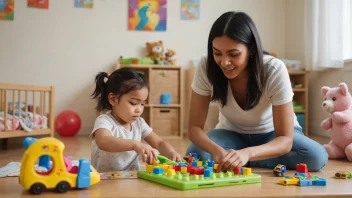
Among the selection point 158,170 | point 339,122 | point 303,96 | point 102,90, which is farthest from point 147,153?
point 303,96

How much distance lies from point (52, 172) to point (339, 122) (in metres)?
1.96

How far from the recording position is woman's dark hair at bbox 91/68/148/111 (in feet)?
5.27

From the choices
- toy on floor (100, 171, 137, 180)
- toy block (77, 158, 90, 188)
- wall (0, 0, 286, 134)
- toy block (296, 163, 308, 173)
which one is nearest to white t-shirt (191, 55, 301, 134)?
toy block (296, 163, 308, 173)

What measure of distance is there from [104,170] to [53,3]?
321 cm

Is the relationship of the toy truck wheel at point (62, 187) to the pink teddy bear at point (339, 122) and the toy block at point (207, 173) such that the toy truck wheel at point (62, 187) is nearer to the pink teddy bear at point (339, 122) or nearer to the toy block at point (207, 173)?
the toy block at point (207, 173)

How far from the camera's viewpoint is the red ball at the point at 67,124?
411cm

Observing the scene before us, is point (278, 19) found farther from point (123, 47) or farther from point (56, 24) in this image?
point (56, 24)

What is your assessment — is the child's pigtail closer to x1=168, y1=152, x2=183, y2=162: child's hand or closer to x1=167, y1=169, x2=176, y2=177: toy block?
x1=168, y1=152, x2=183, y2=162: child's hand

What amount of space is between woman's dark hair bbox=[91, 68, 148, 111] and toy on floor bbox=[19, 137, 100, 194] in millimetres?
448

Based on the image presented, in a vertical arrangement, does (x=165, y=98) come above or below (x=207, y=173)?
above

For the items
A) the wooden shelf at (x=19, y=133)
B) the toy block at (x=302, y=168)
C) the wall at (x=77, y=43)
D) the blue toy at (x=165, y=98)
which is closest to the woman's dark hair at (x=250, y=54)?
the toy block at (x=302, y=168)

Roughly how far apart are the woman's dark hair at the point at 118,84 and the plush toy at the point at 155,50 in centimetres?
265

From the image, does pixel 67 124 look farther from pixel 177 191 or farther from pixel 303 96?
pixel 177 191

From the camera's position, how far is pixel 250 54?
1.59 m
